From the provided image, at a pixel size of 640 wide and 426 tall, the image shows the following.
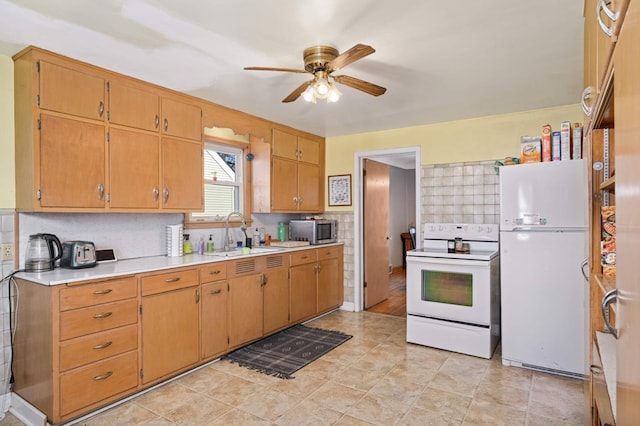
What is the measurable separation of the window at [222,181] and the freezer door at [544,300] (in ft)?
9.38

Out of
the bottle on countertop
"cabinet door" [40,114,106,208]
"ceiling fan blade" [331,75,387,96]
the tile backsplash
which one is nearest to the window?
the bottle on countertop

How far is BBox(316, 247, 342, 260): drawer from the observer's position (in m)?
4.53

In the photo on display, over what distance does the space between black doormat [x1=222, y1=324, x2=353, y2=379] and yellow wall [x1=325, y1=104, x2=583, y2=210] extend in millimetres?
1758

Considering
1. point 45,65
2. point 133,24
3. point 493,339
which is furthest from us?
point 493,339

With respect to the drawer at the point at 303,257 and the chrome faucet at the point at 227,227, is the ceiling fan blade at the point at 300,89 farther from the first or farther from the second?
the drawer at the point at 303,257

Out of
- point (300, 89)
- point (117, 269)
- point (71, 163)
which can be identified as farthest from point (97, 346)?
point (300, 89)

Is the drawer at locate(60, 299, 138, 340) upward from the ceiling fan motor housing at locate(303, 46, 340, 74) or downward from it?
downward

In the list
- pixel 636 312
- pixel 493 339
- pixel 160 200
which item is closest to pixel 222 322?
pixel 160 200

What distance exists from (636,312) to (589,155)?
4.60 feet

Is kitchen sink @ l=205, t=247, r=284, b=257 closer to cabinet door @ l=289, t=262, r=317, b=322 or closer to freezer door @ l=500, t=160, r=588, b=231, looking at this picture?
cabinet door @ l=289, t=262, r=317, b=322

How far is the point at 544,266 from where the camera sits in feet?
9.68

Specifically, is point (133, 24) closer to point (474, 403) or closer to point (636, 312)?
point (636, 312)

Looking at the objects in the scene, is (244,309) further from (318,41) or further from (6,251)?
(318,41)

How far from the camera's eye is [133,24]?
2.04 meters
